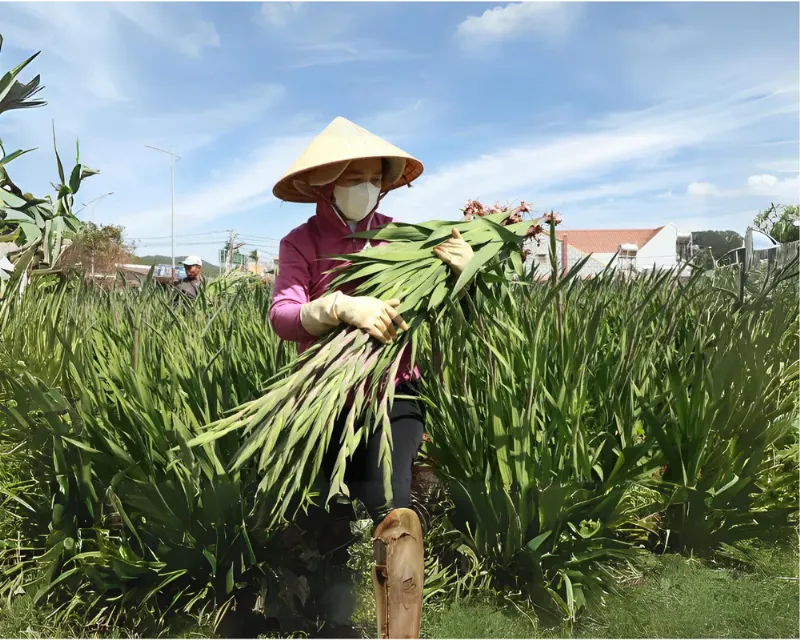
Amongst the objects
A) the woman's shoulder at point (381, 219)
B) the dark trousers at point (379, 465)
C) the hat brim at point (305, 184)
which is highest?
the hat brim at point (305, 184)

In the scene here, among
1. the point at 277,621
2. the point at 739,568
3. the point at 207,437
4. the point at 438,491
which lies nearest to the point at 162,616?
the point at 277,621

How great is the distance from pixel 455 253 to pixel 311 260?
0.39 metres

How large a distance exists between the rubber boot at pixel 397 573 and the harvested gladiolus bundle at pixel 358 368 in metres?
0.09

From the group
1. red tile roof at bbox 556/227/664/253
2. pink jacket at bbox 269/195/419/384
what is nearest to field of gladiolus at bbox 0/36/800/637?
pink jacket at bbox 269/195/419/384

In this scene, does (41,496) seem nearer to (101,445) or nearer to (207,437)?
(101,445)

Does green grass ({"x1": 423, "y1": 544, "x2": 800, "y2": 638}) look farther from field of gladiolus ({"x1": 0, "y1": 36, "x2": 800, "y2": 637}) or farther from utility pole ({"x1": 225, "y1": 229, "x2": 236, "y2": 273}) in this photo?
utility pole ({"x1": 225, "y1": 229, "x2": 236, "y2": 273})

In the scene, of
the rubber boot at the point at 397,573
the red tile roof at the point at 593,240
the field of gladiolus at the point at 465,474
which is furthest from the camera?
the red tile roof at the point at 593,240

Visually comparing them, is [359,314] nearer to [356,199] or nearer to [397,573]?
[356,199]

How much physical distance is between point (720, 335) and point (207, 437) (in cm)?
160

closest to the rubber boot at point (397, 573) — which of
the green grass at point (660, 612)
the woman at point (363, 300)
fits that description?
the woman at point (363, 300)

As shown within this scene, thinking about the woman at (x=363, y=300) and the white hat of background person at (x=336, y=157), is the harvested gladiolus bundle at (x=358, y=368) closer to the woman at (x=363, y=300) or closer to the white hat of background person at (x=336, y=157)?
the woman at (x=363, y=300)

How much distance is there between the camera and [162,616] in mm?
1664

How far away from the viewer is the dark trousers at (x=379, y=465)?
1.49m

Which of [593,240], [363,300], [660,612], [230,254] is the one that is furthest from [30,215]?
[593,240]
